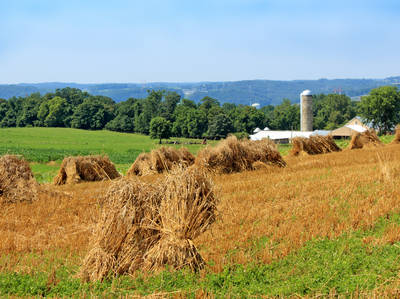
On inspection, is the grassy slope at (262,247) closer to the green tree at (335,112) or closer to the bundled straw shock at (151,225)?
the bundled straw shock at (151,225)

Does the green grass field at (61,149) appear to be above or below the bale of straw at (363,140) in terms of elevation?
below

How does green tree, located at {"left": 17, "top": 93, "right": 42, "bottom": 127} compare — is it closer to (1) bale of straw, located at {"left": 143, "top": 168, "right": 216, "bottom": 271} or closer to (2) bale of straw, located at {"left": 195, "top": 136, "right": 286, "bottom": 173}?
(2) bale of straw, located at {"left": 195, "top": 136, "right": 286, "bottom": 173}

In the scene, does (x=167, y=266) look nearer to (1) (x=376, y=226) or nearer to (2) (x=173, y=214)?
(2) (x=173, y=214)

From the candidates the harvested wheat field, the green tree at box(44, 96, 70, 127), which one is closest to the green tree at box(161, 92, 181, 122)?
the green tree at box(44, 96, 70, 127)

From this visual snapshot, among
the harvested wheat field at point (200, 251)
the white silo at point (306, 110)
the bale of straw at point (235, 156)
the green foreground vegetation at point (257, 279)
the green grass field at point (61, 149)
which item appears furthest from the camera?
the white silo at point (306, 110)

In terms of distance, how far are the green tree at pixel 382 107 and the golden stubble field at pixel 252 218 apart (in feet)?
288

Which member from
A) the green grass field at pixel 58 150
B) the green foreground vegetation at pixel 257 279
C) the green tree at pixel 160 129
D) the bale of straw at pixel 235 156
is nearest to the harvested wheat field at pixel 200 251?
the green foreground vegetation at pixel 257 279

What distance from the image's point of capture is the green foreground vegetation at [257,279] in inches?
277

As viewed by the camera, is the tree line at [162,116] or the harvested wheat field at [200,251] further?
the tree line at [162,116]

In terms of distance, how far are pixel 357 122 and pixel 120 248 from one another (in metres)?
122

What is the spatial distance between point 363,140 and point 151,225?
92.8 ft

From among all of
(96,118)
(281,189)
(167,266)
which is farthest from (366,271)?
(96,118)

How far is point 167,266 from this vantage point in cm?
769

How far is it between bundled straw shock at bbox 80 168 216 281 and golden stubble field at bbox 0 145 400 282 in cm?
55
